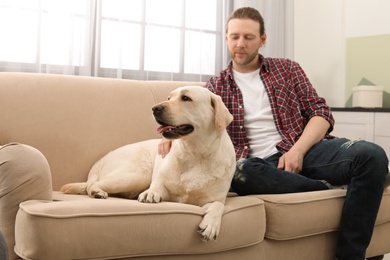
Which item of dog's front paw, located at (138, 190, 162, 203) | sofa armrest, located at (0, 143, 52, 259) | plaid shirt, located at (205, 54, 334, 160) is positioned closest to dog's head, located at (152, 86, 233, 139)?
dog's front paw, located at (138, 190, 162, 203)

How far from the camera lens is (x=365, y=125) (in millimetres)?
3918

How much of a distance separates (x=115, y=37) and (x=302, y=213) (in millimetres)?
2068

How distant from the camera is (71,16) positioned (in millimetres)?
3391

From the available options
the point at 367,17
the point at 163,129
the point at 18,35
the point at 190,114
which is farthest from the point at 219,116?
the point at 367,17

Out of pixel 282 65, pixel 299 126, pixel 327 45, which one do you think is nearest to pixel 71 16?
pixel 282 65

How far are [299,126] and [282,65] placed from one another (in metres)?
0.34

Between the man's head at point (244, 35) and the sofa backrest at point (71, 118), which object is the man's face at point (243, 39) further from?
the sofa backrest at point (71, 118)

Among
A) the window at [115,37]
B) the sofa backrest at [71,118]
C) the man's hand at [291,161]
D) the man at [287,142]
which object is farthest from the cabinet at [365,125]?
the sofa backrest at [71,118]

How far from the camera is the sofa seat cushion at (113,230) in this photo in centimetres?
152

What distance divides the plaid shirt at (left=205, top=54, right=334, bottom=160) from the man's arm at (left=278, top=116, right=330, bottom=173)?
56 mm

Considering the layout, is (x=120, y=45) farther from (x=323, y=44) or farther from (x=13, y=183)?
(x=13, y=183)

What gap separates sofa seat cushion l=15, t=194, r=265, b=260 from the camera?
152cm

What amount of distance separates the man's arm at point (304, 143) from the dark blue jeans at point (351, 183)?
0.09m

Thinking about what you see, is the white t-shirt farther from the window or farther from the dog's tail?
the window
